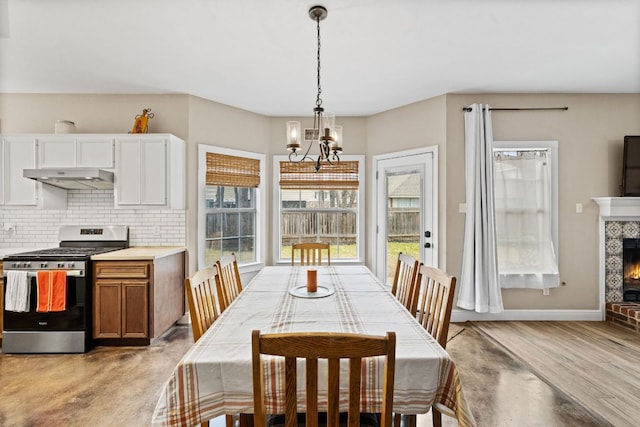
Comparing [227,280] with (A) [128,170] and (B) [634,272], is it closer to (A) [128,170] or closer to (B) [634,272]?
(A) [128,170]

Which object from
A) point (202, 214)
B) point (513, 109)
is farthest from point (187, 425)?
point (513, 109)

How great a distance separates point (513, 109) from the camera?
3820 millimetres

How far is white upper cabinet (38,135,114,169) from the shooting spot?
3.42 m

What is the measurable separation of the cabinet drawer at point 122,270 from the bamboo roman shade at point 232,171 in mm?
1292

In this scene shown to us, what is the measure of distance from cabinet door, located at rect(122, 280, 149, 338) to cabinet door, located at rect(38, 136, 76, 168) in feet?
4.90

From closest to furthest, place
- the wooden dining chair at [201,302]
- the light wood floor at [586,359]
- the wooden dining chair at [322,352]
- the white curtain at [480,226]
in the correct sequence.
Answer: the wooden dining chair at [322,352], the wooden dining chair at [201,302], the light wood floor at [586,359], the white curtain at [480,226]

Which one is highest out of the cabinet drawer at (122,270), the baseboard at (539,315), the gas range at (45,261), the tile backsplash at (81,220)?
the tile backsplash at (81,220)

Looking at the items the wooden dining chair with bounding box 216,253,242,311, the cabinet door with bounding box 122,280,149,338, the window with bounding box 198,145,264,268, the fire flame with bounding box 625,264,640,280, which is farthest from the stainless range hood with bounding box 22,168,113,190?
the fire flame with bounding box 625,264,640,280

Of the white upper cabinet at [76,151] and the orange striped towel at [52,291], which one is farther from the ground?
the white upper cabinet at [76,151]

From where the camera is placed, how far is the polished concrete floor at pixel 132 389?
207 cm

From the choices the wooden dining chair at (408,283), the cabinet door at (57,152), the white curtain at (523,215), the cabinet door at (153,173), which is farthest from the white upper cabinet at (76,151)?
the white curtain at (523,215)

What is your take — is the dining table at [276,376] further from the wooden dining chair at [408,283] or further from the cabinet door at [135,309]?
the cabinet door at [135,309]

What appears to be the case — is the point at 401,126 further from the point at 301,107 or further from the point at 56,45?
the point at 56,45

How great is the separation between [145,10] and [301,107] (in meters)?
2.18
